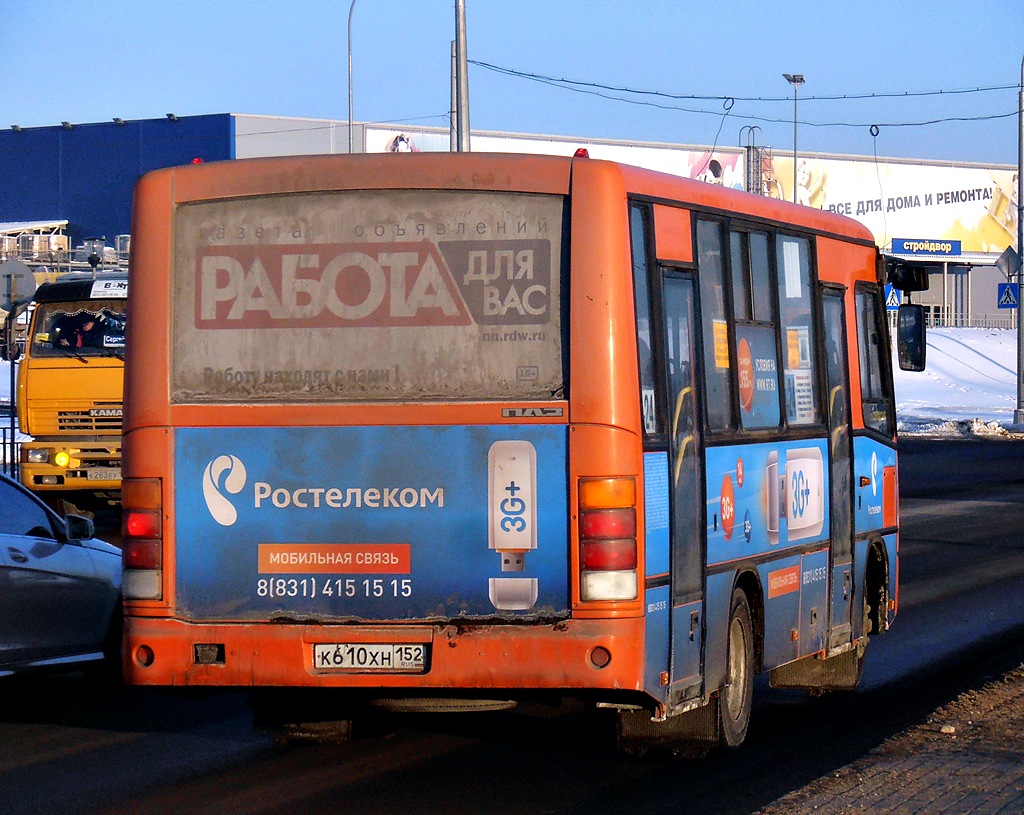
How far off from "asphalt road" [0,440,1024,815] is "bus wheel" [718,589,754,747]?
0.42 feet

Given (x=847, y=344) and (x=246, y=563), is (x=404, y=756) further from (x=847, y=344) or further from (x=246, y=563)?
(x=847, y=344)

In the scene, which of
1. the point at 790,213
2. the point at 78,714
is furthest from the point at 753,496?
the point at 78,714

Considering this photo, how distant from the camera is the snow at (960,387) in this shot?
4266 centimetres

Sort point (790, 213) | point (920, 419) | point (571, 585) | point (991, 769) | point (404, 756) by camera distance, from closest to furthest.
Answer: point (571, 585) < point (991, 769) < point (404, 756) < point (790, 213) < point (920, 419)

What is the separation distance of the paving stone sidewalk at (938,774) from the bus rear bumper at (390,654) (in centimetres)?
88

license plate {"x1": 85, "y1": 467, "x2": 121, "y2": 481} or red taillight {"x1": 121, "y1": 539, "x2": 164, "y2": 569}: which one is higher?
license plate {"x1": 85, "y1": 467, "x2": 121, "y2": 481}

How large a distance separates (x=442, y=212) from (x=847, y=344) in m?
3.47

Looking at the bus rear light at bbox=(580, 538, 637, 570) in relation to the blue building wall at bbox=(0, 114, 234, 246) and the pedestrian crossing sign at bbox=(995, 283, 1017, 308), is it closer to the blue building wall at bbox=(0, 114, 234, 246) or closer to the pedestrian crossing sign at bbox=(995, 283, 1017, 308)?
the pedestrian crossing sign at bbox=(995, 283, 1017, 308)

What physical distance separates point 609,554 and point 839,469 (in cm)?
300

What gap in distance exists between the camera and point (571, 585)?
21.9ft

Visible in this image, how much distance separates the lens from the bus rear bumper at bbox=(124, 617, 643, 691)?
6.64m

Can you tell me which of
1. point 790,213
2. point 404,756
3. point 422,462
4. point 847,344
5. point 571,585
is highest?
point 790,213

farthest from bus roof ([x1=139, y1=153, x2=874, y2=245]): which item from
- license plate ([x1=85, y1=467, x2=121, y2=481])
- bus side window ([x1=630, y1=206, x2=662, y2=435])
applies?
license plate ([x1=85, y1=467, x2=121, y2=481])

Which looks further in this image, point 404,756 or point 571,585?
point 404,756
